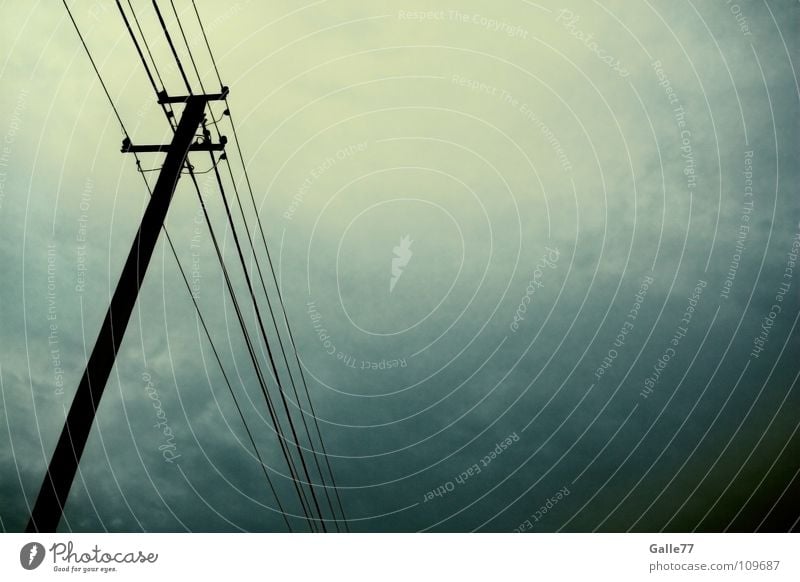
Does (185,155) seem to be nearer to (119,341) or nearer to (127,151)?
(127,151)

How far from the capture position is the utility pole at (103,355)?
14.1 ft

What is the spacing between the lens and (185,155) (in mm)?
5371
